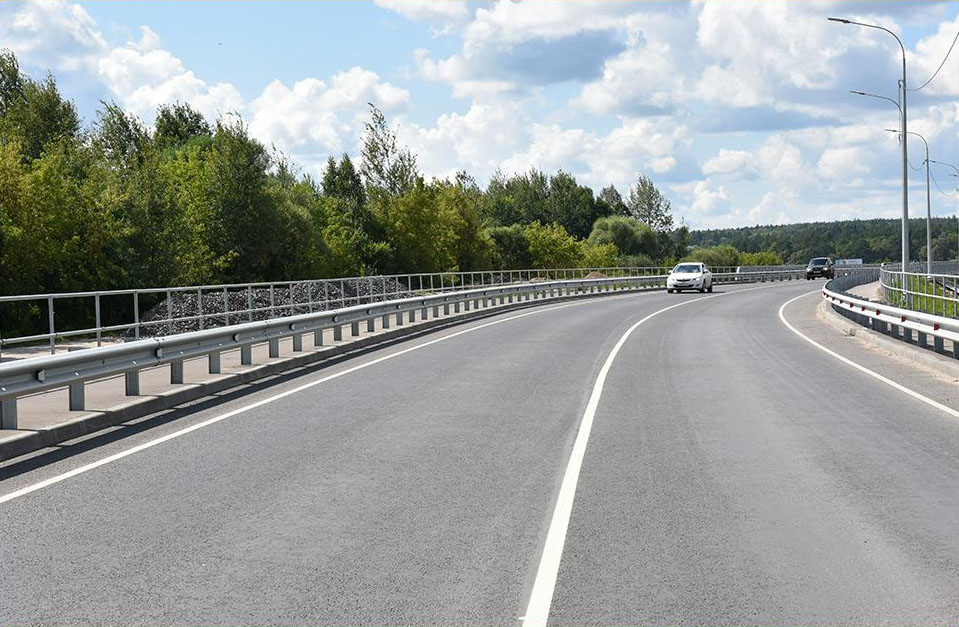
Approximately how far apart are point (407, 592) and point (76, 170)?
56.0 m

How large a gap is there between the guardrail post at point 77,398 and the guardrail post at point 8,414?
1286mm

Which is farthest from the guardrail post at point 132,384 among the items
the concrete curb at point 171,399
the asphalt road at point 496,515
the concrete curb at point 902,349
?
the concrete curb at point 902,349

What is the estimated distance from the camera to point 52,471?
30.1ft

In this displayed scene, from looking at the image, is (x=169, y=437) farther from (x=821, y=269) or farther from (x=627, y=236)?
(x=627, y=236)

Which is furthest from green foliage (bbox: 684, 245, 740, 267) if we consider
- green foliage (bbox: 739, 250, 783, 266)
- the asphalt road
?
the asphalt road

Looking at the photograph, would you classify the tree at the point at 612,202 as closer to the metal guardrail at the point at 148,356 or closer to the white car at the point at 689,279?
the white car at the point at 689,279

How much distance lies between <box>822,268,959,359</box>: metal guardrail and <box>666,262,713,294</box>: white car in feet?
85.8

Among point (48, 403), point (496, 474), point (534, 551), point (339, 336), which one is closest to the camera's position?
point (534, 551)

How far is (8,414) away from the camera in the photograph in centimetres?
1053

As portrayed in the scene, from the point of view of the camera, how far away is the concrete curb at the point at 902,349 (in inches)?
644

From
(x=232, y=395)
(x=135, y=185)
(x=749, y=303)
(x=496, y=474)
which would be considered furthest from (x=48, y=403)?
(x=135, y=185)

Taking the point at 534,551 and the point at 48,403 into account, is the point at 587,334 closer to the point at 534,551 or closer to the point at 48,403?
the point at 48,403

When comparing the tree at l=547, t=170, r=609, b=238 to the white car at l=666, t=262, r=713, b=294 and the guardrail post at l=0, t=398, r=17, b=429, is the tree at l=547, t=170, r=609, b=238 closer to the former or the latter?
the white car at l=666, t=262, r=713, b=294

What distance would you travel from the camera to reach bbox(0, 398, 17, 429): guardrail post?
10500mm
